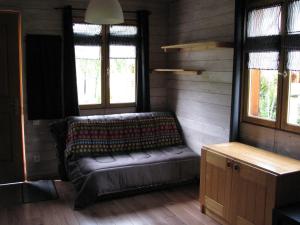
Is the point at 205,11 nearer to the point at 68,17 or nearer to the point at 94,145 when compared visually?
the point at 68,17

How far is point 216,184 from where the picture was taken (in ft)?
11.0

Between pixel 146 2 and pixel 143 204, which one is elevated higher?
pixel 146 2

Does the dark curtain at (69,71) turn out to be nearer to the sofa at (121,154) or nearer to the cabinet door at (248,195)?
the sofa at (121,154)

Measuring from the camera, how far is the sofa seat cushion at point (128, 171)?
3.68 meters

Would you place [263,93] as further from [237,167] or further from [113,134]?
[113,134]

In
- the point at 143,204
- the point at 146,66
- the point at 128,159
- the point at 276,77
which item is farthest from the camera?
the point at 146,66

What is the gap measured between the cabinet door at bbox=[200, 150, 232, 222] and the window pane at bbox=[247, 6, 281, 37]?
1280 millimetres

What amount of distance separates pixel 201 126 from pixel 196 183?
2.44ft

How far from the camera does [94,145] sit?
13.9ft

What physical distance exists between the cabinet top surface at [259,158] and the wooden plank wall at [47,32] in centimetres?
189

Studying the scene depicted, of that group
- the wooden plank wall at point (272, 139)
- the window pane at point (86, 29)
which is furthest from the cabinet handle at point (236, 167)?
the window pane at point (86, 29)

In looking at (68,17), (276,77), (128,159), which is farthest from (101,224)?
(68,17)

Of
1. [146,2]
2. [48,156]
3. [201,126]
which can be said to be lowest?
[48,156]

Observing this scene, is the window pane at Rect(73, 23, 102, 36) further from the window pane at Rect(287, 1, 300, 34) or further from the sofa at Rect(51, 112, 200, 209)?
the window pane at Rect(287, 1, 300, 34)
